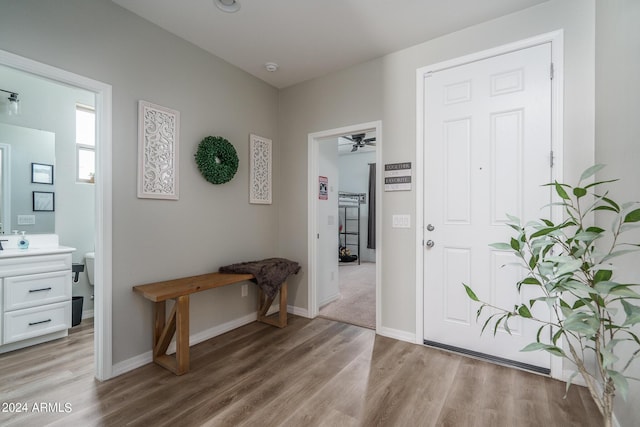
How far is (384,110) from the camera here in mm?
2957

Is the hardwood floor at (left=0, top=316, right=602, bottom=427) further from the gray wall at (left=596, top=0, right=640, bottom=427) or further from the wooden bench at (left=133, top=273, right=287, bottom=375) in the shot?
the gray wall at (left=596, top=0, right=640, bottom=427)

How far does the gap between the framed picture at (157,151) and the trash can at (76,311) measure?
171cm

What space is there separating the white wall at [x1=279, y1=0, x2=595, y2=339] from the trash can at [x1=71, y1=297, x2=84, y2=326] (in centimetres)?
223

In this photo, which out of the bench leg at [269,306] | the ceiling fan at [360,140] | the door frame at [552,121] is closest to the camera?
the door frame at [552,121]

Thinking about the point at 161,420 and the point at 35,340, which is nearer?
the point at 161,420

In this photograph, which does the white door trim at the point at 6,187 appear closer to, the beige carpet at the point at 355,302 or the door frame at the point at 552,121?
the beige carpet at the point at 355,302

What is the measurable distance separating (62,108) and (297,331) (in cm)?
348

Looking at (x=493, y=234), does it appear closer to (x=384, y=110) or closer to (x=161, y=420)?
(x=384, y=110)

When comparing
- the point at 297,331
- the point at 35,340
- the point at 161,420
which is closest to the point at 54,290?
the point at 35,340

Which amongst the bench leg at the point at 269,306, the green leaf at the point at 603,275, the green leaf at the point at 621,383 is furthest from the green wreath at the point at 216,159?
the green leaf at the point at 621,383

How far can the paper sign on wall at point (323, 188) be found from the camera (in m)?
3.69

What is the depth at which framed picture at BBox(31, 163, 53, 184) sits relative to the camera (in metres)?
3.07

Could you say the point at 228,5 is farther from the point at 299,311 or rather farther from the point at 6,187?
the point at 299,311

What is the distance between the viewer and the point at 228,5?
2.25m
